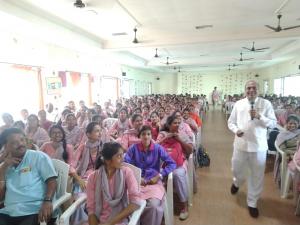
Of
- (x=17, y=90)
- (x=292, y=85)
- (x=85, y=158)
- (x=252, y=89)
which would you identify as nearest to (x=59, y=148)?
(x=85, y=158)

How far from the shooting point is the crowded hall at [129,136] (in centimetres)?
183

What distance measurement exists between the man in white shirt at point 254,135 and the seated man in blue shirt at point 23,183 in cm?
198

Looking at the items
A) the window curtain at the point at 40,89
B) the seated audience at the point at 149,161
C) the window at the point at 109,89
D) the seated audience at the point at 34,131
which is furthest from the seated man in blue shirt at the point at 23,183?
the window at the point at 109,89

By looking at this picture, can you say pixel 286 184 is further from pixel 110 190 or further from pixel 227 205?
pixel 110 190

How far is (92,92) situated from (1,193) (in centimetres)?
690

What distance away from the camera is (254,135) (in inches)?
103

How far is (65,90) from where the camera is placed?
6.77 meters

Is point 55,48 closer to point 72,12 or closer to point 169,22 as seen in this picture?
point 72,12

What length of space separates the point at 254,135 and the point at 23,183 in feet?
7.36

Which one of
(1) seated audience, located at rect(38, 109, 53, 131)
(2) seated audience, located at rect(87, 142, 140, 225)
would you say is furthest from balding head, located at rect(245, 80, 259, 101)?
→ (1) seated audience, located at rect(38, 109, 53, 131)

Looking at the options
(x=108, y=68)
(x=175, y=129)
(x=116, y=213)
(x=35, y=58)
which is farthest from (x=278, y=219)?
(x=108, y=68)

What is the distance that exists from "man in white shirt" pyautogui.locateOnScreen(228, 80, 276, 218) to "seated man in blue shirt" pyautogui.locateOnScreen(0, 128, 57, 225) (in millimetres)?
1984

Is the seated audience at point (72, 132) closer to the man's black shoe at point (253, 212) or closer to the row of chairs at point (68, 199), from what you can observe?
the row of chairs at point (68, 199)

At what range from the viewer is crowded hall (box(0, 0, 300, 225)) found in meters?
1.83
